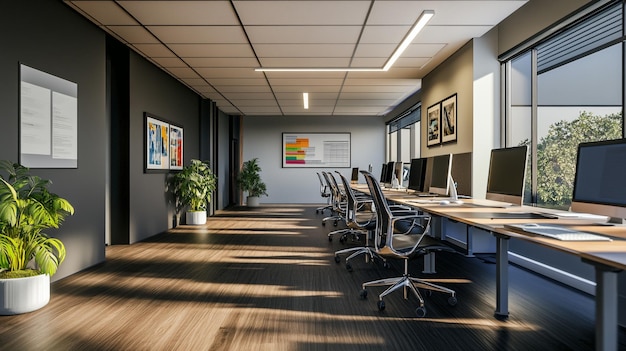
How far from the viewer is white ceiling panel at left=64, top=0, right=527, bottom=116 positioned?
10.5ft

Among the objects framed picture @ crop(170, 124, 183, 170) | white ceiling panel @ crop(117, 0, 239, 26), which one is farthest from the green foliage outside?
framed picture @ crop(170, 124, 183, 170)

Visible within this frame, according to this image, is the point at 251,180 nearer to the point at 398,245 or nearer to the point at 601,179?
the point at 398,245

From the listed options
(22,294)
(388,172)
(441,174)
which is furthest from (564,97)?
(22,294)

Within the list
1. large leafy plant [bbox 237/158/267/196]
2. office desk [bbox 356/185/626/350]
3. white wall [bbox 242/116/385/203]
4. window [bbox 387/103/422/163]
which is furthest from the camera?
white wall [bbox 242/116/385/203]

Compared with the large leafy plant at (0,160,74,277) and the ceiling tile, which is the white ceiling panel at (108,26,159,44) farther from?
the large leafy plant at (0,160,74,277)

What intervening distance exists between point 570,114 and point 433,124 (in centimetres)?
210

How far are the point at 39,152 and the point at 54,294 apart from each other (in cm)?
90

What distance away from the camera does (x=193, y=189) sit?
5895 millimetres

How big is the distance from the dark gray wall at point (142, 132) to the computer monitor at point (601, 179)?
3943mm

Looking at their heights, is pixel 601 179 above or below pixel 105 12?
below

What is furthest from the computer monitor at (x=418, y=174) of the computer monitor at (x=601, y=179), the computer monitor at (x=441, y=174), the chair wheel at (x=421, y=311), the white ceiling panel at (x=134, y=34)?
the white ceiling panel at (x=134, y=34)

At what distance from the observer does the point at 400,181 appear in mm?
5980

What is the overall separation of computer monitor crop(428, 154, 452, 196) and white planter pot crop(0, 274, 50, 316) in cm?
288

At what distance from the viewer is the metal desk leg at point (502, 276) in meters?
2.25
